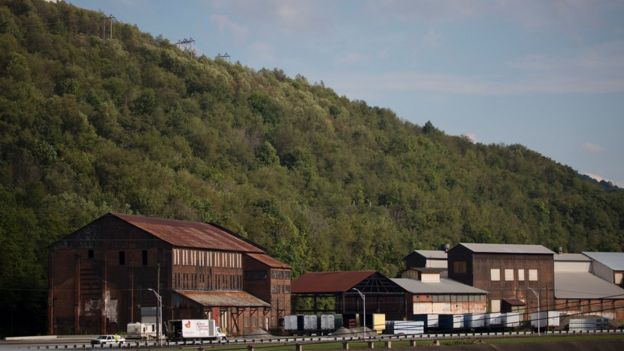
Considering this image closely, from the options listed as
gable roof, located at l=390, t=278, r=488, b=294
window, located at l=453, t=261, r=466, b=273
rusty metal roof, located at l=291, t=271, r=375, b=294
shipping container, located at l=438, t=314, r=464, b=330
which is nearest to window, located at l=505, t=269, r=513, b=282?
window, located at l=453, t=261, r=466, b=273

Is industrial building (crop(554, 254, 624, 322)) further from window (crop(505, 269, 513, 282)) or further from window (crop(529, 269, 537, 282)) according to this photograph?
window (crop(505, 269, 513, 282))

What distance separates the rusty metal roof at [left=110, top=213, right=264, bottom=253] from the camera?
445ft

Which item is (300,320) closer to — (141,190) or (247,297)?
(247,297)

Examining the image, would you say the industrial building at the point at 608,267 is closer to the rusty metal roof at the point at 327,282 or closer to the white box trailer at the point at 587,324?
the white box trailer at the point at 587,324

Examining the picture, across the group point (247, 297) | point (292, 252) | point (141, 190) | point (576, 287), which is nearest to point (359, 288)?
point (247, 297)

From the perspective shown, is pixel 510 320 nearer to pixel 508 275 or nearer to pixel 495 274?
pixel 495 274

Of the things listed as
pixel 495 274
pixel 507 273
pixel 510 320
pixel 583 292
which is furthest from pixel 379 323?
pixel 583 292

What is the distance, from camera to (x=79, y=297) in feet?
438

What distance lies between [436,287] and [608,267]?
131 feet

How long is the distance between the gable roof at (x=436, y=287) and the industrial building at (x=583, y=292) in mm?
14706

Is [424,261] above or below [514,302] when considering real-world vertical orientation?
above

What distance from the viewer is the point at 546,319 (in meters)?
147

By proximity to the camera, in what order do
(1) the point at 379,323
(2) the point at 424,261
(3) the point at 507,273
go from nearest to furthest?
1. (1) the point at 379,323
2. (3) the point at 507,273
3. (2) the point at 424,261

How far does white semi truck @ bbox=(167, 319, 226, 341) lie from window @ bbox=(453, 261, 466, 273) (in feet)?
196
